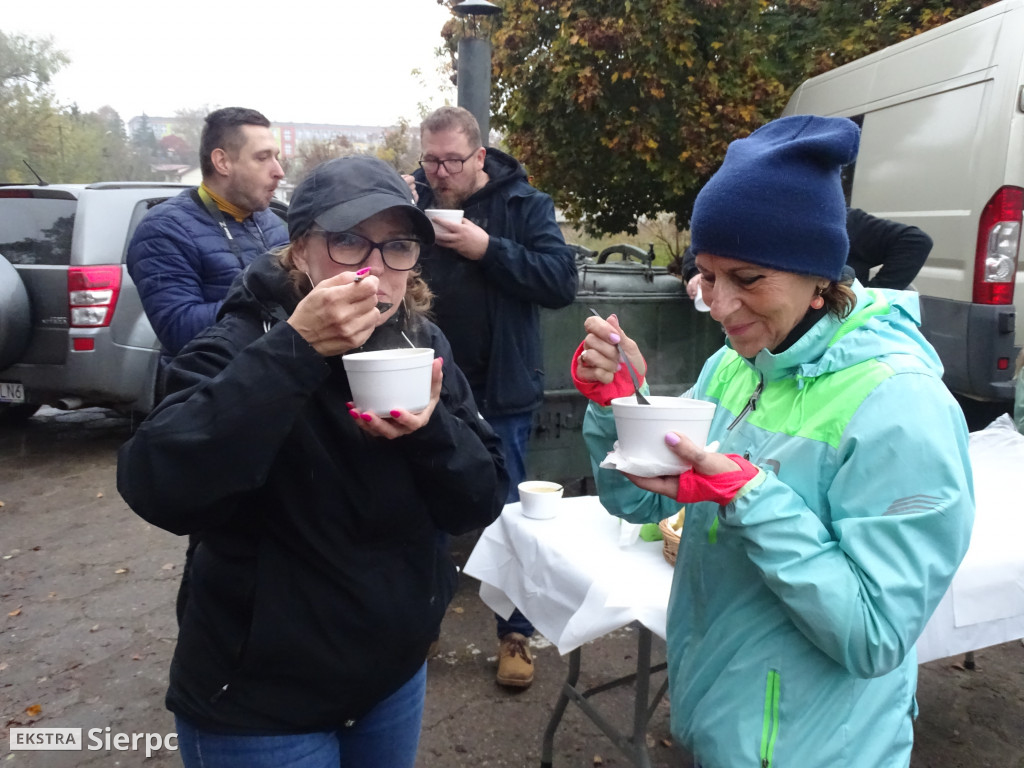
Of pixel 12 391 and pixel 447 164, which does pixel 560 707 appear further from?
A: pixel 12 391

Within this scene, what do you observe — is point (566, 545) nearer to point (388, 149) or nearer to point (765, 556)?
point (765, 556)

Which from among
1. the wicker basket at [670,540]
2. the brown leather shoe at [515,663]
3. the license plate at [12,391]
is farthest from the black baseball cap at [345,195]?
the license plate at [12,391]

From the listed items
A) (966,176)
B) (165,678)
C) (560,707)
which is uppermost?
(966,176)

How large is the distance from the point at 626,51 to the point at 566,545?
498 cm

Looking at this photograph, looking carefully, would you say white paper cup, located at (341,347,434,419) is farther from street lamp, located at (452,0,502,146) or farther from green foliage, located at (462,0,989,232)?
green foliage, located at (462,0,989,232)

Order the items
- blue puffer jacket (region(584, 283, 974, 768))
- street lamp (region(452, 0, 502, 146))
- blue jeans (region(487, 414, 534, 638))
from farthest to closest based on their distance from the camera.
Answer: street lamp (region(452, 0, 502, 146))
blue jeans (region(487, 414, 534, 638))
blue puffer jacket (region(584, 283, 974, 768))

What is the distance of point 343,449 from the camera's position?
4.98 feet

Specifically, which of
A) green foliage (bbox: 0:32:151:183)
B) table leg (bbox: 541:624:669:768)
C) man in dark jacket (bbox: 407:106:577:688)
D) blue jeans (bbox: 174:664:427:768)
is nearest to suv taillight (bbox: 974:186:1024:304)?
man in dark jacket (bbox: 407:106:577:688)

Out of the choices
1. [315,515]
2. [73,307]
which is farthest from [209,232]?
[73,307]

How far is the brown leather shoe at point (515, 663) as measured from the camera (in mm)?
→ 3295

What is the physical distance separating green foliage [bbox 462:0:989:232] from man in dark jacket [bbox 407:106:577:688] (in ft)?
10.6

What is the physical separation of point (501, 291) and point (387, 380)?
198 centimetres

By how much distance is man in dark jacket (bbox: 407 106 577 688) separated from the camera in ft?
10.6

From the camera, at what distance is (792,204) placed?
1315 mm
